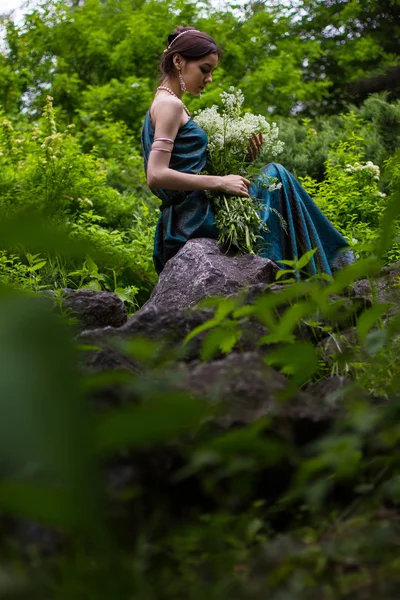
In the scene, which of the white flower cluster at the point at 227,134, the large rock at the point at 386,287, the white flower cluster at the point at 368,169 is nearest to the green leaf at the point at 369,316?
the large rock at the point at 386,287

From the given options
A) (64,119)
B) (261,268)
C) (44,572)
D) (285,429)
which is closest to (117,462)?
(44,572)

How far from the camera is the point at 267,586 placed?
3.12 ft

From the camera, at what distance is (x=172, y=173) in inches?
156

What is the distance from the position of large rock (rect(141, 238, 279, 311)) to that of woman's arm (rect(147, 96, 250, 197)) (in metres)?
0.30

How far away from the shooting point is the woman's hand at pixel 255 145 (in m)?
4.24

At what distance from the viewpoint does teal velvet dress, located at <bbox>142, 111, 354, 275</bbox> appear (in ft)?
13.6

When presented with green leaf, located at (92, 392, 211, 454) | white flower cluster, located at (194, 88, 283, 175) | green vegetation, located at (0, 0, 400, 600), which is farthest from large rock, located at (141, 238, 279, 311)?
green leaf, located at (92, 392, 211, 454)

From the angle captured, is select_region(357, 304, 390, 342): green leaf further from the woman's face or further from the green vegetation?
the woman's face

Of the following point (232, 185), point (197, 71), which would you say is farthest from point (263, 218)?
point (197, 71)

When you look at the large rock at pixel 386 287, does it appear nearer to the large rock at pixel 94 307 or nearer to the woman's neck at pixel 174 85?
the large rock at pixel 94 307

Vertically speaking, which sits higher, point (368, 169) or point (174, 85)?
point (174, 85)

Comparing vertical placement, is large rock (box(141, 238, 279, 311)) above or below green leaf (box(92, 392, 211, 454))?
below

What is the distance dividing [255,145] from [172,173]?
1.89 feet

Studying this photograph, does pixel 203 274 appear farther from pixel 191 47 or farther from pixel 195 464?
pixel 195 464
